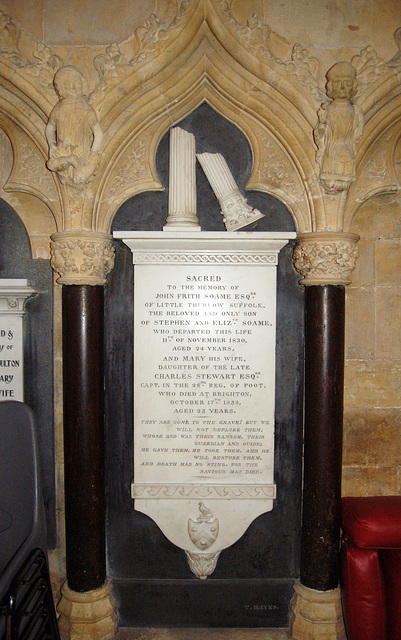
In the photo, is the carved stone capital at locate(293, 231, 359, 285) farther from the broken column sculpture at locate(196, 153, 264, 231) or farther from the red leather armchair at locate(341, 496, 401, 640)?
the red leather armchair at locate(341, 496, 401, 640)

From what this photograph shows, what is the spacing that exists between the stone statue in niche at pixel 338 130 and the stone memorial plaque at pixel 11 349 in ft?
6.57

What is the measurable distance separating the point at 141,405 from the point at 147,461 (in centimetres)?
36

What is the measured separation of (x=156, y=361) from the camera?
9.27 ft

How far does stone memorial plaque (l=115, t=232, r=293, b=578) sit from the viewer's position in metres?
2.82

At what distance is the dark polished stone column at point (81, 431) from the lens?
2727mm

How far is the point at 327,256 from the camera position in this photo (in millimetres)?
2701

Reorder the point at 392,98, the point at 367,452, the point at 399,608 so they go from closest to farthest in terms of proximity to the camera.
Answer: the point at 399,608, the point at 392,98, the point at 367,452

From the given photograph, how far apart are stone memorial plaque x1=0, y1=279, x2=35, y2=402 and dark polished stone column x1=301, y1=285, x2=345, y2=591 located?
1.85 meters

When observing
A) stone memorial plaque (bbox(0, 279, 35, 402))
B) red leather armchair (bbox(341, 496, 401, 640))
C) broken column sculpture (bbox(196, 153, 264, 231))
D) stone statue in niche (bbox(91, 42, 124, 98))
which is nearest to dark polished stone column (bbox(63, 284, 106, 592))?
stone memorial plaque (bbox(0, 279, 35, 402))

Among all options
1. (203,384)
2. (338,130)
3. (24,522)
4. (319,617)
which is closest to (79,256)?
(203,384)

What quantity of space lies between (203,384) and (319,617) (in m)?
1.58

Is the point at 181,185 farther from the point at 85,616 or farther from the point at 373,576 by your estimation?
the point at 85,616

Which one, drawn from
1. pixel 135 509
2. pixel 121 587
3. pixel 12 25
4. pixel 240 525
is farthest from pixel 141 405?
pixel 12 25

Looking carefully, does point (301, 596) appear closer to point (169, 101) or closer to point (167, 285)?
point (167, 285)
